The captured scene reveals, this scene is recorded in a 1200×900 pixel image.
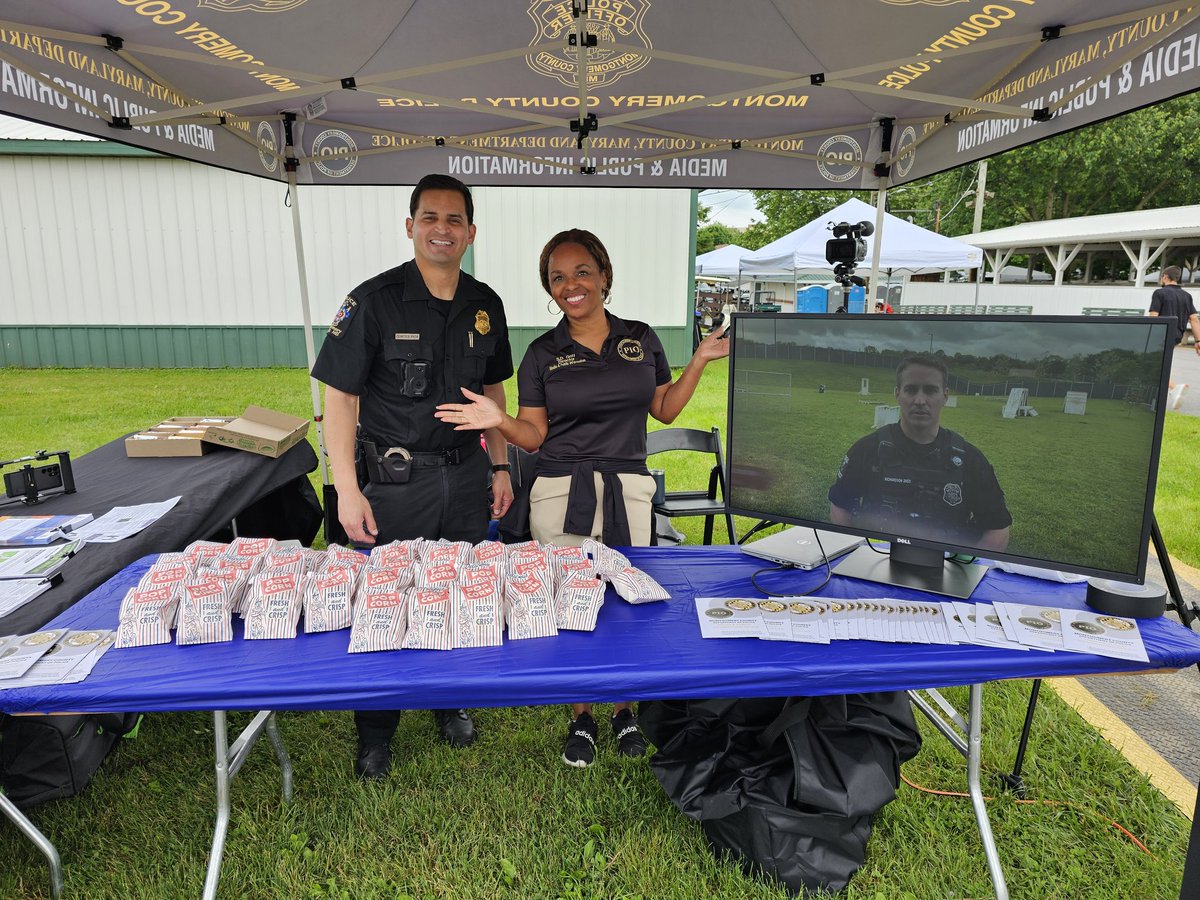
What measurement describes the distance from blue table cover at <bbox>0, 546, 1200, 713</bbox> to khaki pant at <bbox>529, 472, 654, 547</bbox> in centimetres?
81

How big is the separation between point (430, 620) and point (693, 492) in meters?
2.72

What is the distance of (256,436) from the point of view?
11.8 feet

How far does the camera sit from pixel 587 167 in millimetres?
4121

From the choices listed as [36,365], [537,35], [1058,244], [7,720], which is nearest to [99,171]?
[36,365]

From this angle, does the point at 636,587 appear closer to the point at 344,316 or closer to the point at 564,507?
the point at 564,507

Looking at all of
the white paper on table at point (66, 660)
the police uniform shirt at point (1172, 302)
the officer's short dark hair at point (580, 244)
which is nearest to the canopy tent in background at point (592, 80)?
the officer's short dark hair at point (580, 244)

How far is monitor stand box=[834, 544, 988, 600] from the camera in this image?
183cm

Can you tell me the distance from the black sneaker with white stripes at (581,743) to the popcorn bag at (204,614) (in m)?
1.25

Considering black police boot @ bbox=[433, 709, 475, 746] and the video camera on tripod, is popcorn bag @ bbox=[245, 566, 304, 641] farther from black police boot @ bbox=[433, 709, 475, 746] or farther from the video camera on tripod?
the video camera on tripod

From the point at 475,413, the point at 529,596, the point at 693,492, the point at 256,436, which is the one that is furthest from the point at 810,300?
the point at 529,596

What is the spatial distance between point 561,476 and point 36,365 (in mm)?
12849

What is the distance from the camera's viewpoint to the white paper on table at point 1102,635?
1474mm

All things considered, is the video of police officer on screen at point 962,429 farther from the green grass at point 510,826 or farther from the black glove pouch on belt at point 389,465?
the black glove pouch on belt at point 389,465

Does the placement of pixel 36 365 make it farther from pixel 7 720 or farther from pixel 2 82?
pixel 7 720
